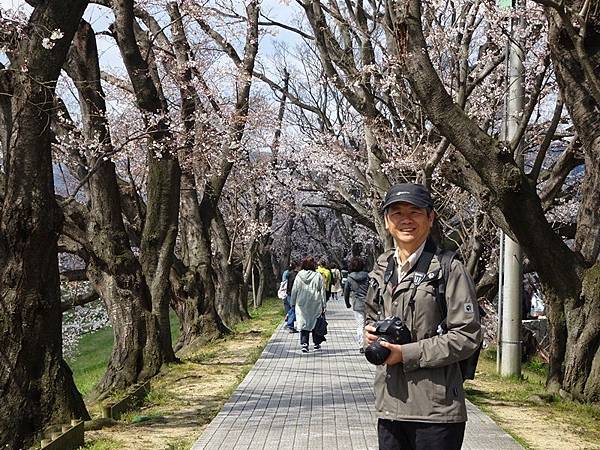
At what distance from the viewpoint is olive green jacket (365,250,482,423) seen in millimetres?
3428

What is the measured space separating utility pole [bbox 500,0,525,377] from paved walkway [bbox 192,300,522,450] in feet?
6.70

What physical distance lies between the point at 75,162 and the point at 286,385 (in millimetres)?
4348

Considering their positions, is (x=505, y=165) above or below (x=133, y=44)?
below

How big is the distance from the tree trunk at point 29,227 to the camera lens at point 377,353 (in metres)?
4.65

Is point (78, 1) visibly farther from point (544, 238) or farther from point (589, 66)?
point (544, 238)

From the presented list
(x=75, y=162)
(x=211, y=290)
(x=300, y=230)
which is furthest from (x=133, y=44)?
(x=300, y=230)

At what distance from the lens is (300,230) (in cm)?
5350

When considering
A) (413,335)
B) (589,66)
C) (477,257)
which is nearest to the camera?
(413,335)

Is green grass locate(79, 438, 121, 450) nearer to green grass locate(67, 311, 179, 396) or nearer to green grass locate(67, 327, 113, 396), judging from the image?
green grass locate(67, 327, 113, 396)

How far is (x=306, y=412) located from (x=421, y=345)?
5933mm

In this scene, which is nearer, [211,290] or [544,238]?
[544,238]

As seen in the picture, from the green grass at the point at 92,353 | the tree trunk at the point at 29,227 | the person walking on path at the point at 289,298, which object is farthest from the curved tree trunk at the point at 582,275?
the green grass at the point at 92,353

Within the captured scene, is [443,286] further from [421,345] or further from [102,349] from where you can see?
[102,349]

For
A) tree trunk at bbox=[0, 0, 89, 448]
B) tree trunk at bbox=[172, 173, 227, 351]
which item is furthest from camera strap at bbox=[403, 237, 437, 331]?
tree trunk at bbox=[172, 173, 227, 351]
